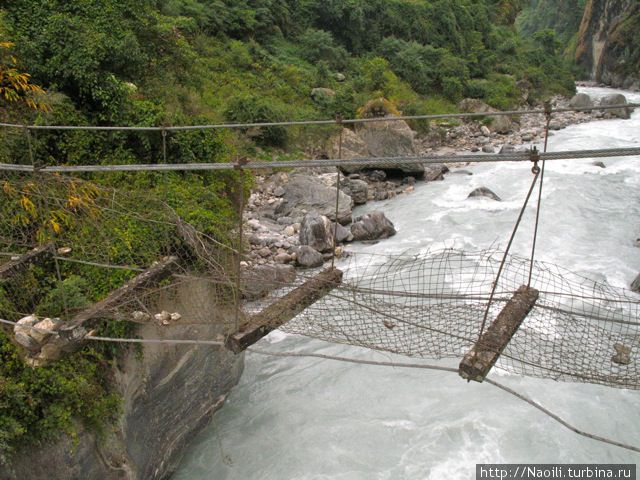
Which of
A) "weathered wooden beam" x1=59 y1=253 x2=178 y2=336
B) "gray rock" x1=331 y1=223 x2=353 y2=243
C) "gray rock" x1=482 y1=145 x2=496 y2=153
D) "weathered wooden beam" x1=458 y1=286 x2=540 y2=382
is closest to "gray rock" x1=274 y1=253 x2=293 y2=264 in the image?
"gray rock" x1=331 y1=223 x2=353 y2=243

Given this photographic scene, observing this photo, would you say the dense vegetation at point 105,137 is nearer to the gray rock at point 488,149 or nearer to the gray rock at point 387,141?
the gray rock at point 387,141

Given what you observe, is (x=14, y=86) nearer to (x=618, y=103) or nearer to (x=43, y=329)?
(x=43, y=329)

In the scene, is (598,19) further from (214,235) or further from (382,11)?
(214,235)

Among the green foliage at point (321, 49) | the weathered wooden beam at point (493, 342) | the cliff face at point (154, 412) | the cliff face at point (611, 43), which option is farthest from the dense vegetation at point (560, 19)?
the weathered wooden beam at point (493, 342)

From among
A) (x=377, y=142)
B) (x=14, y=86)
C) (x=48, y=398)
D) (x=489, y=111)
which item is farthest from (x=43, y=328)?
(x=489, y=111)

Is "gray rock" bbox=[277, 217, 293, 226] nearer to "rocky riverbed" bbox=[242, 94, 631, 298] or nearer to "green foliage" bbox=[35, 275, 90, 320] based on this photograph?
"rocky riverbed" bbox=[242, 94, 631, 298]

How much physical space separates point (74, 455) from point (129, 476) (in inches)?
18.1

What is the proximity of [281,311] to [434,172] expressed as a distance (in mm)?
8822

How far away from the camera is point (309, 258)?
7.39 metres

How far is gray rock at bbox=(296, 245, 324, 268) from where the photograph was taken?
7.38 metres

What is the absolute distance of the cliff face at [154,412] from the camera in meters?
3.29

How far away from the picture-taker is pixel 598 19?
28734 millimetres

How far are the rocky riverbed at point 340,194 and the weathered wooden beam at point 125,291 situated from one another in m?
0.56

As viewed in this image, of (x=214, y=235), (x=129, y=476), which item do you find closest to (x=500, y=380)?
(x=214, y=235)
